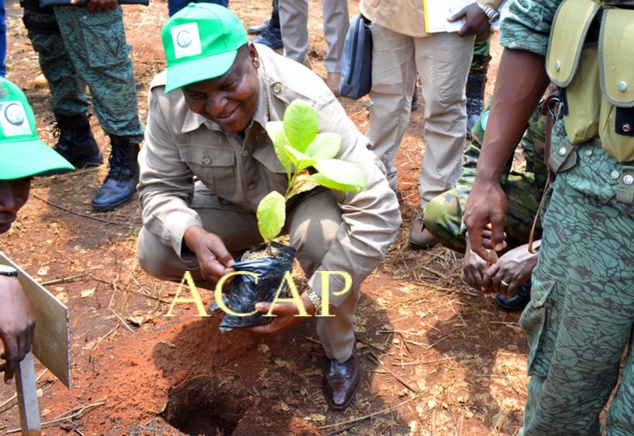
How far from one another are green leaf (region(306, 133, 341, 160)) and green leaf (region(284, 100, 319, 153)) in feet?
0.09

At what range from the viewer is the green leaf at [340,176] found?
1931 mm

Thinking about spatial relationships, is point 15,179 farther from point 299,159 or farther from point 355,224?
point 355,224

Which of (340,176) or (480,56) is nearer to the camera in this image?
(340,176)

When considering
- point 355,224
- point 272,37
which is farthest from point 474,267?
point 272,37

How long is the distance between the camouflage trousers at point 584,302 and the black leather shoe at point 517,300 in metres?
1.16

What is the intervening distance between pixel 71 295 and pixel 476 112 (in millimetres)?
2672

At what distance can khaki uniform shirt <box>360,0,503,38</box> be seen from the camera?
3.16 metres

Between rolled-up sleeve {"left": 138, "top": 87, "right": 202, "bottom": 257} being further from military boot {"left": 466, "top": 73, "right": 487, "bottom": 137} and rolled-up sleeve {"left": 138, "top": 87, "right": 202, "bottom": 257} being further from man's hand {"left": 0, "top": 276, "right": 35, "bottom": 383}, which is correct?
military boot {"left": 466, "top": 73, "right": 487, "bottom": 137}

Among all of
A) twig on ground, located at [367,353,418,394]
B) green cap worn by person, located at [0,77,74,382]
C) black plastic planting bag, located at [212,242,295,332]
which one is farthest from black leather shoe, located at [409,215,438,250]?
green cap worn by person, located at [0,77,74,382]

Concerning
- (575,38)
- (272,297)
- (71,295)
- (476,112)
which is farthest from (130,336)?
(476,112)

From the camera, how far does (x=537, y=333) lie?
176 cm

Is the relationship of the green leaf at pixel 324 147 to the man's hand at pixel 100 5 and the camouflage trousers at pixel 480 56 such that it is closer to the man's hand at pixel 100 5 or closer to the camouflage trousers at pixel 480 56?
the man's hand at pixel 100 5

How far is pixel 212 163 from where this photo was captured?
2463 mm

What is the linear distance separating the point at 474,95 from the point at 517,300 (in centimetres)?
187
